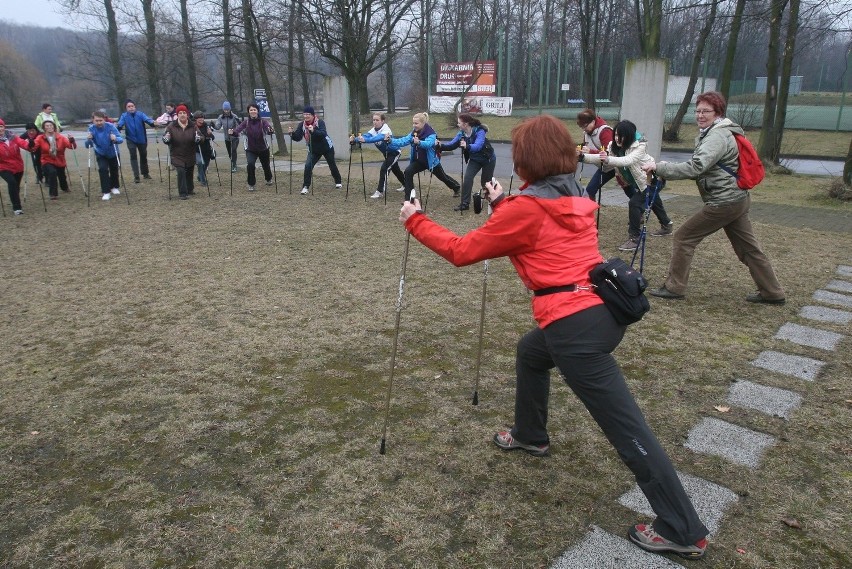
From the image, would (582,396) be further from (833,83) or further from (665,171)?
(833,83)

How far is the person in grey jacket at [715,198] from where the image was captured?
549cm

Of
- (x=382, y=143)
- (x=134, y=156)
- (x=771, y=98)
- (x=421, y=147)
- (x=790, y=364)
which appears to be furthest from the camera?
(x=771, y=98)

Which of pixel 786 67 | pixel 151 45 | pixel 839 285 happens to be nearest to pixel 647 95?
pixel 786 67

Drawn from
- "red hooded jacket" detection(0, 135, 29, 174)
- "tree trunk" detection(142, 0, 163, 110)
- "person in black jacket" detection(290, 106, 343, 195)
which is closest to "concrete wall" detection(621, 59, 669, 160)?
"person in black jacket" detection(290, 106, 343, 195)

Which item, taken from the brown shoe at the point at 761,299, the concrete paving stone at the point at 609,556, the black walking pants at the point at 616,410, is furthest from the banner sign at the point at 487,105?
the concrete paving stone at the point at 609,556

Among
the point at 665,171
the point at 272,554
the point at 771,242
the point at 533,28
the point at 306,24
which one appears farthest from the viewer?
the point at 533,28

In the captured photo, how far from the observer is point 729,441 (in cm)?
366

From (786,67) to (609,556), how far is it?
15738 millimetres

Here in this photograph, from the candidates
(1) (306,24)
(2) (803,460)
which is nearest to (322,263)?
(2) (803,460)

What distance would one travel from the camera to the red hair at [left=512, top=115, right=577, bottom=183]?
2.81 m

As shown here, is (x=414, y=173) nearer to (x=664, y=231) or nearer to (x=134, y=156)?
(x=664, y=231)

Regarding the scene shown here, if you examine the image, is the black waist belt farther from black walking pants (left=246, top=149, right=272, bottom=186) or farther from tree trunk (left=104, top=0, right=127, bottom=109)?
tree trunk (left=104, top=0, right=127, bottom=109)

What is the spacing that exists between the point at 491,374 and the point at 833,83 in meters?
43.9

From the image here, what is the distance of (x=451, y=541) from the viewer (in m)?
2.87
